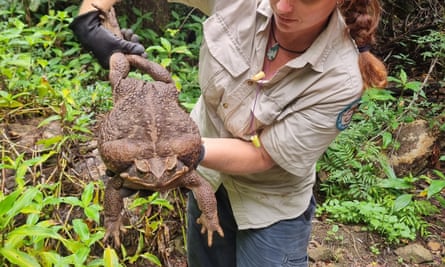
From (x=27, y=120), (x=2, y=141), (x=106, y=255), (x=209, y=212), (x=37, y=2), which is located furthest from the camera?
(x=37, y=2)

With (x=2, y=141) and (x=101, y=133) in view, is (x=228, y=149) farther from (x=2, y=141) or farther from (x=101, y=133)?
(x=2, y=141)

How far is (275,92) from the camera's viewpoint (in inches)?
75.3

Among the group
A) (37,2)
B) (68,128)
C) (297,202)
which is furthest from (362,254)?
(37,2)

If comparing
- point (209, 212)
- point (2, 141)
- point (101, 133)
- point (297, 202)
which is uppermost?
point (101, 133)

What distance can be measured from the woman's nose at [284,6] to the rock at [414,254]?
2.79 meters

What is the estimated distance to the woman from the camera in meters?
1.83

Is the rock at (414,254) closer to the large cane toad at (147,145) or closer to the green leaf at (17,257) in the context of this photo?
the large cane toad at (147,145)

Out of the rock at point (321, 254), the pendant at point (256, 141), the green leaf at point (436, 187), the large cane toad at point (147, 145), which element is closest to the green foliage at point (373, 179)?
the rock at point (321, 254)

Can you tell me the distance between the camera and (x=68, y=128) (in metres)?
3.08

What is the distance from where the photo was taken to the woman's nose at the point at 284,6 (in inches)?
66.9

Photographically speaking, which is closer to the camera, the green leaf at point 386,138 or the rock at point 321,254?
the rock at point 321,254

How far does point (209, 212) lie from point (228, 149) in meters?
0.27

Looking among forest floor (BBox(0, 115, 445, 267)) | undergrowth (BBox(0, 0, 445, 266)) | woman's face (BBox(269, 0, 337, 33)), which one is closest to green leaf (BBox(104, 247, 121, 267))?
undergrowth (BBox(0, 0, 445, 266))

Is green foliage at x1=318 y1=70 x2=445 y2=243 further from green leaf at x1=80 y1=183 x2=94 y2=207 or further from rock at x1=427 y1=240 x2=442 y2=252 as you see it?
green leaf at x1=80 y1=183 x2=94 y2=207
